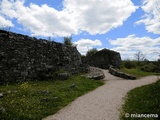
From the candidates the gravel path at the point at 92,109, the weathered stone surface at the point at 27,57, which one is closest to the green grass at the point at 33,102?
the gravel path at the point at 92,109

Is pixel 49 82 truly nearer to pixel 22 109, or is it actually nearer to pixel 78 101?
pixel 78 101

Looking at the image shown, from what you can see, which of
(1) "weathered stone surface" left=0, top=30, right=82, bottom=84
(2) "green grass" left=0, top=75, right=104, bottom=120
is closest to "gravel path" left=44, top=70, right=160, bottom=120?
(2) "green grass" left=0, top=75, right=104, bottom=120

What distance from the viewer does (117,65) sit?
106 ft

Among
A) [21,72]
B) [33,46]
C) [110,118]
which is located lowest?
[110,118]

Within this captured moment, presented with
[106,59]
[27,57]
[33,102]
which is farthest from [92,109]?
[106,59]

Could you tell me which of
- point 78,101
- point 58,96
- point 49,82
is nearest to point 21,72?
point 49,82

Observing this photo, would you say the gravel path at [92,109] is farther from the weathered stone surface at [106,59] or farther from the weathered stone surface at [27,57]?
the weathered stone surface at [106,59]

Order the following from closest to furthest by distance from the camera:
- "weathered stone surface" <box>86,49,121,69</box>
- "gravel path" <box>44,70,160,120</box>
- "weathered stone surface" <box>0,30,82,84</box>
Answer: "gravel path" <box>44,70,160,120</box>, "weathered stone surface" <box>0,30,82,84</box>, "weathered stone surface" <box>86,49,121,69</box>

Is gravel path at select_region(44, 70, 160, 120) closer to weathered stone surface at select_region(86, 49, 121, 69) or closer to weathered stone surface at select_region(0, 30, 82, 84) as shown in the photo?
weathered stone surface at select_region(0, 30, 82, 84)

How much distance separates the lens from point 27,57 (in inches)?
529

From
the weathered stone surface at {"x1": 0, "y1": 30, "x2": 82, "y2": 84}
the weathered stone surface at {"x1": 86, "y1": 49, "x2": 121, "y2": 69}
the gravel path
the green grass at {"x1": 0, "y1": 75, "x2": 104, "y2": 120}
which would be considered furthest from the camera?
the weathered stone surface at {"x1": 86, "y1": 49, "x2": 121, "y2": 69}

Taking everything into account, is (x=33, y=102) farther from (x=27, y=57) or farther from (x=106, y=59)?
(x=106, y=59)

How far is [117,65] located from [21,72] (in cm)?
2213

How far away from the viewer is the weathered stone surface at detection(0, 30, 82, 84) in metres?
12.1
